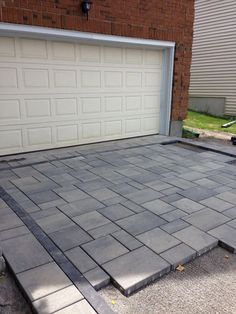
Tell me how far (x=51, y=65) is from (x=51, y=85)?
361mm

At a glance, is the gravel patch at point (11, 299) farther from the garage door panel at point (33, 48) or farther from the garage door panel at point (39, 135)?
the garage door panel at point (33, 48)

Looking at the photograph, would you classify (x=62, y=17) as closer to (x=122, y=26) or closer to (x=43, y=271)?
(x=122, y=26)

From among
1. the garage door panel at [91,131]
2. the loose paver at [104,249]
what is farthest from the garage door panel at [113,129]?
the loose paver at [104,249]

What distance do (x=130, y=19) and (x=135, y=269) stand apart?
5.20 m

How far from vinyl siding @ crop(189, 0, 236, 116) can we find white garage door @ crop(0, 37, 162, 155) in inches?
194

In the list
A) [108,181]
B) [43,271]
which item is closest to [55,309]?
[43,271]

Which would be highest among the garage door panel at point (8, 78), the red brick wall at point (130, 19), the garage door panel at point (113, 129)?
the red brick wall at point (130, 19)

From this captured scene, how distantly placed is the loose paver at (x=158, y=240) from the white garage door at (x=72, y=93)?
3489mm

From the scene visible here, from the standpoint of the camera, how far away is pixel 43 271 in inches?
90.5

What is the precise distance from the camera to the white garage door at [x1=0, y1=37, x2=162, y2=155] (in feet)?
17.1

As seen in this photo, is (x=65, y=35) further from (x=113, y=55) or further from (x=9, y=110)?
(x=9, y=110)

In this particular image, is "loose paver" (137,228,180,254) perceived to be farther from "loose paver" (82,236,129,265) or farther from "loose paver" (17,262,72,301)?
"loose paver" (17,262,72,301)

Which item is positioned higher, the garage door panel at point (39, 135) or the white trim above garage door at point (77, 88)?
the white trim above garage door at point (77, 88)

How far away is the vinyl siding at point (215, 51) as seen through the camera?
10664 mm
